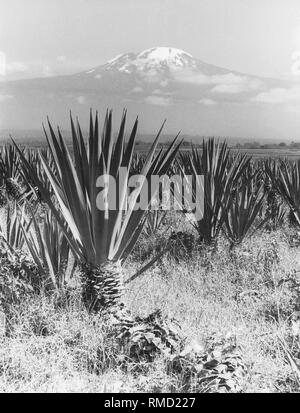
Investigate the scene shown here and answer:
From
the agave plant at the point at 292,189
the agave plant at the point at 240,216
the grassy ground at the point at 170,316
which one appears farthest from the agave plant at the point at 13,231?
the agave plant at the point at 292,189

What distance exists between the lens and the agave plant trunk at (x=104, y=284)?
10.0 ft

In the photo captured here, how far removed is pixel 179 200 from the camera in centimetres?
543

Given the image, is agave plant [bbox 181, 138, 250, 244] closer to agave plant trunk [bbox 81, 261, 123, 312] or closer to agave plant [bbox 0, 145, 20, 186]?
agave plant trunk [bbox 81, 261, 123, 312]

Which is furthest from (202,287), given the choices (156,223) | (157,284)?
(156,223)

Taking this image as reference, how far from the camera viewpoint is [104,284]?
3.06 m

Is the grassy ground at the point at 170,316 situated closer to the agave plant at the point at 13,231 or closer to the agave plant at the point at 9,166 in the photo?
the agave plant at the point at 13,231

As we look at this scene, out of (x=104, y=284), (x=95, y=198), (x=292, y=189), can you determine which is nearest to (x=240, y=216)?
(x=292, y=189)

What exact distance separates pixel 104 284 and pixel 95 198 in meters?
0.53

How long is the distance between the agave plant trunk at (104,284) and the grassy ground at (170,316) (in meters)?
0.11

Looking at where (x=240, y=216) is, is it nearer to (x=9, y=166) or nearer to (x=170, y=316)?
(x=170, y=316)

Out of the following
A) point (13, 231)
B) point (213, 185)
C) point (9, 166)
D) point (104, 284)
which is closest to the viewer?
point (104, 284)

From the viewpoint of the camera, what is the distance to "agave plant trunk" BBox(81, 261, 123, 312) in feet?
10.0

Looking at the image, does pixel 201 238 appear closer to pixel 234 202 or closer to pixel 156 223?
pixel 234 202

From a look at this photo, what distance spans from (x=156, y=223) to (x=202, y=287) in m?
2.14
